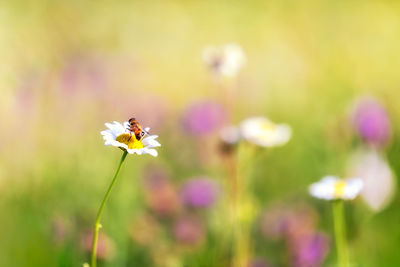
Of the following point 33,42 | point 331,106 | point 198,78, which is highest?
point 198,78

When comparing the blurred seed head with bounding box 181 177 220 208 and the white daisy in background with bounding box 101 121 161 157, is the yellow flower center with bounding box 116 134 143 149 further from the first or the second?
the blurred seed head with bounding box 181 177 220 208

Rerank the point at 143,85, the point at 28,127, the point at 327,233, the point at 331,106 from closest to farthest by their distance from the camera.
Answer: the point at 327,233 → the point at 28,127 → the point at 331,106 → the point at 143,85

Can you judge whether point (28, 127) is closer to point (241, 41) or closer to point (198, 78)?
point (198, 78)

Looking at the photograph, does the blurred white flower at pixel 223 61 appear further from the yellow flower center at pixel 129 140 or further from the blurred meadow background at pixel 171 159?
the yellow flower center at pixel 129 140

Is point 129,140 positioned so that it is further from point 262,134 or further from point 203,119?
point 203,119

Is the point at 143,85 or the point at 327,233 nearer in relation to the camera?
the point at 327,233

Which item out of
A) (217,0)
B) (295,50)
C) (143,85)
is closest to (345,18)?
(295,50)

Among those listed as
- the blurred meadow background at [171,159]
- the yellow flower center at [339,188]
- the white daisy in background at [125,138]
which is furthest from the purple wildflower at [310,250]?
the white daisy in background at [125,138]
